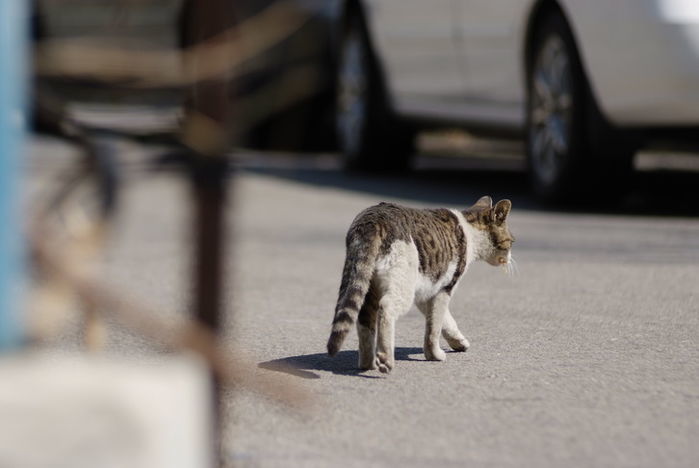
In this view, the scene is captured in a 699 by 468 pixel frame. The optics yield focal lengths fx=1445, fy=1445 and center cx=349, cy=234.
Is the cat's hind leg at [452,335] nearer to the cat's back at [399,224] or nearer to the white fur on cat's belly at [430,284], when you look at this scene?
the white fur on cat's belly at [430,284]

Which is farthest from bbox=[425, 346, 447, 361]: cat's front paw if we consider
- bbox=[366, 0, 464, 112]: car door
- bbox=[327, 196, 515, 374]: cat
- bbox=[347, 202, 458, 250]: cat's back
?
bbox=[366, 0, 464, 112]: car door

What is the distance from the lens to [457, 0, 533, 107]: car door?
8.62 m

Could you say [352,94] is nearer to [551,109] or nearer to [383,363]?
[551,109]

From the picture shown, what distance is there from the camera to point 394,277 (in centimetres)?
449

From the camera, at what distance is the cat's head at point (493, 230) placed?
204 inches

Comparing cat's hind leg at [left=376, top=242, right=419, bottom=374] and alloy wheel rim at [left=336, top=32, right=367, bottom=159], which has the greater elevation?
alloy wheel rim at [left=336, top=32, right=367, bottom=159]

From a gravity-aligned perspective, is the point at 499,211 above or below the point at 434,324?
above

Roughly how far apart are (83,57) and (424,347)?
118 inches

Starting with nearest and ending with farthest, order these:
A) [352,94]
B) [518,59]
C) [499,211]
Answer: [499,211] → [518,59] → [352,94]

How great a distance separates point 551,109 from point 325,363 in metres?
3.97

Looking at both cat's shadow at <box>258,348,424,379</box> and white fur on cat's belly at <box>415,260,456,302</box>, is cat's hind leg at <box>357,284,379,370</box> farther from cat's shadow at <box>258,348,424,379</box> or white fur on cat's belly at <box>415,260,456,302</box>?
white fur on cat's belly at <box>415,260,456,302</box>

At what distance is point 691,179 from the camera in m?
10.4

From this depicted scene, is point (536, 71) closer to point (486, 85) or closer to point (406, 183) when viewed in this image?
point (486, 85)

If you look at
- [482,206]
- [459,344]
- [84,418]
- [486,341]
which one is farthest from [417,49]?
[84,418]
